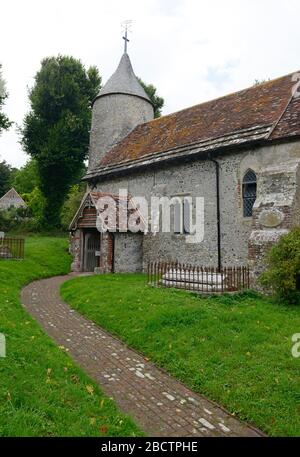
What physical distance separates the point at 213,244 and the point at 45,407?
11.8 meters

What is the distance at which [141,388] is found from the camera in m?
5.69

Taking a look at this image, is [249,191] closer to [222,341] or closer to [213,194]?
[213,194]

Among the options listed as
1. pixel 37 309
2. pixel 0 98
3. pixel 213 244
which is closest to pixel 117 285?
pixel 37 309

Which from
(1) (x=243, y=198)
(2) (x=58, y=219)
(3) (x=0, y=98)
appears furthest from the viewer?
(2) (x=58, y=219)

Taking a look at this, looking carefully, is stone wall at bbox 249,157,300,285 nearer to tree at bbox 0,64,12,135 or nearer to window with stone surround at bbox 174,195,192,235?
window with stone surround at bbox 174,195,192,235

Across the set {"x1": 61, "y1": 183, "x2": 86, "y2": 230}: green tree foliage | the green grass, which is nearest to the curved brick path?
the green grass

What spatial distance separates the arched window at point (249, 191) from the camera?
1437cm

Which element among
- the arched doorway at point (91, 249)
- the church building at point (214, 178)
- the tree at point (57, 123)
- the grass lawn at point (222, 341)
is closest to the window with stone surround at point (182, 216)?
the church building at point (214, 178)

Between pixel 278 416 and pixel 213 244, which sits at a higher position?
pixel 213 244

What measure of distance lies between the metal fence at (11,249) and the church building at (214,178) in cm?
364

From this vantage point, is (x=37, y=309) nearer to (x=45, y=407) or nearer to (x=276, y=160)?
(x=45, y=407)

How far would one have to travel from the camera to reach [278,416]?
15.4 ft

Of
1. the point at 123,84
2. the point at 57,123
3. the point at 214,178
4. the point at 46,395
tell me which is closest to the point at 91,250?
the point at 214,178
